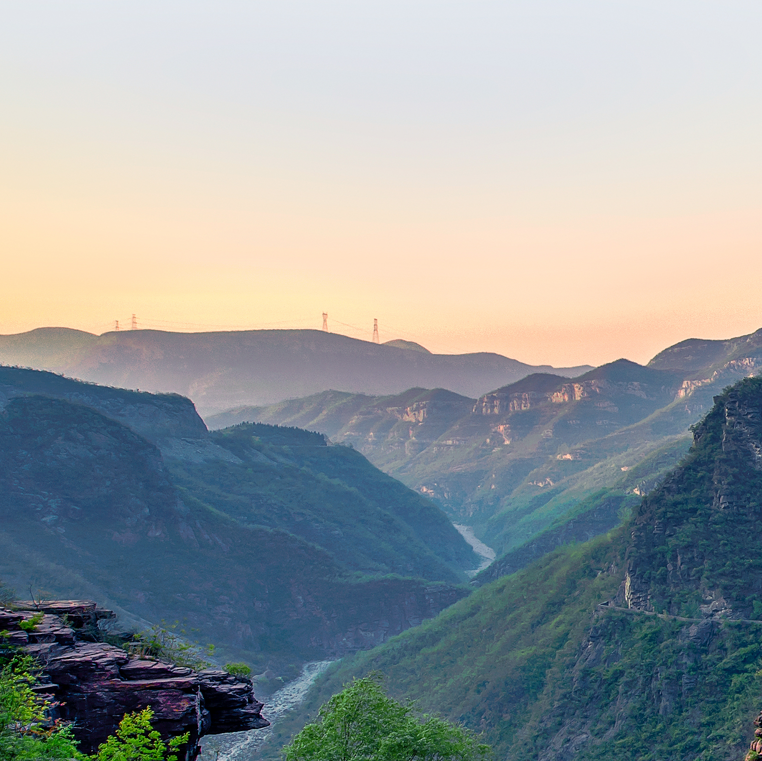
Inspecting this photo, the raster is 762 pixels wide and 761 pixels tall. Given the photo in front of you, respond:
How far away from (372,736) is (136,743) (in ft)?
78.9

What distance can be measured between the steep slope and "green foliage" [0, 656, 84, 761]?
228 ft

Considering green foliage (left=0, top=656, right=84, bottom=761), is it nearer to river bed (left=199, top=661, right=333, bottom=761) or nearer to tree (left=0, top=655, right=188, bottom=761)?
tree (left=0, top=655, right=188, bottom=761)

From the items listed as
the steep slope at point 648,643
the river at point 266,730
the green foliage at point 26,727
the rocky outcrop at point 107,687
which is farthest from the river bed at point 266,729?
the green foliage at point 26,727

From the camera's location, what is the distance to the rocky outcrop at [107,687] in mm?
33938

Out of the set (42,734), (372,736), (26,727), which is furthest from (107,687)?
(372,736)

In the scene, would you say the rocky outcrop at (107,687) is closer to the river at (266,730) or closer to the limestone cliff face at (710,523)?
the river at (266,730)

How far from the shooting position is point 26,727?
2988 centimetres

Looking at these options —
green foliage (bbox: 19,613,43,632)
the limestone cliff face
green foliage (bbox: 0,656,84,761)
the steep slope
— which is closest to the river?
the steep slope

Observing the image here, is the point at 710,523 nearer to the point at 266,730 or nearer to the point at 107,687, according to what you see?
the point at 266,730

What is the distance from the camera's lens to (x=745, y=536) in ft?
356

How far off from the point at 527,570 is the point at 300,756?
12456 cm

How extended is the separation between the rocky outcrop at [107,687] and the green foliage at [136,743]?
1125 mm

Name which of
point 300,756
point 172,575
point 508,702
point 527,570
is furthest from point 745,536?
point 172,575

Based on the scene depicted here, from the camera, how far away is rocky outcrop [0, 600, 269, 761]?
111 feet
